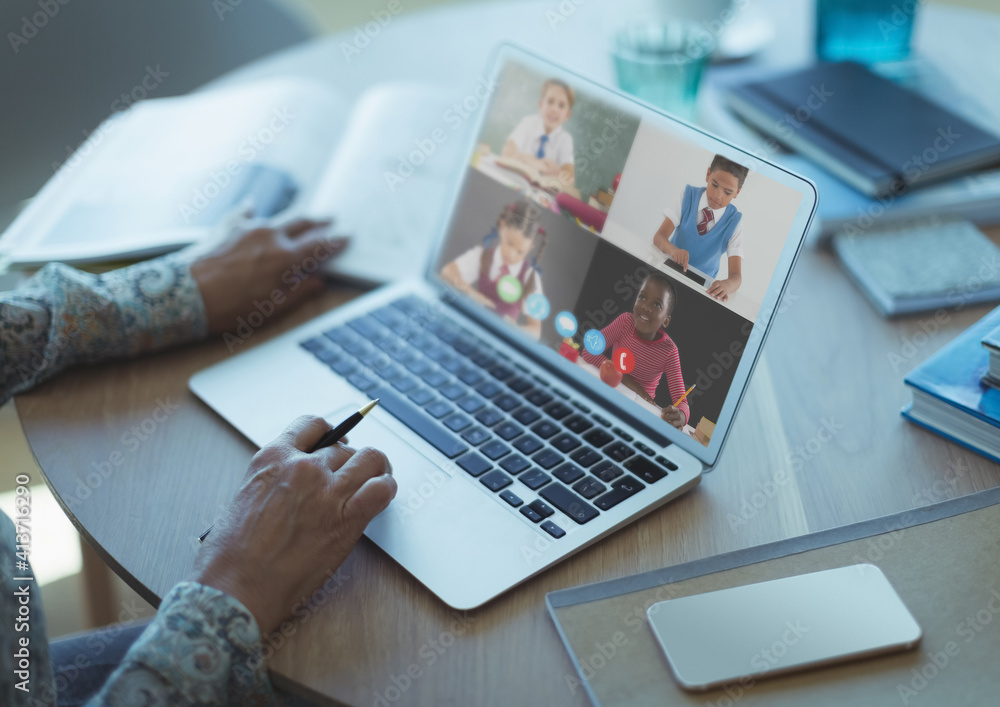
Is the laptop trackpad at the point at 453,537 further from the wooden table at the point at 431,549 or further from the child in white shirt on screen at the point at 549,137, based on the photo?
the child in white shirt on screen at the point at 549,137

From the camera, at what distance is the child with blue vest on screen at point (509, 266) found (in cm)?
87

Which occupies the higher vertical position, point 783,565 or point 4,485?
point 783,565

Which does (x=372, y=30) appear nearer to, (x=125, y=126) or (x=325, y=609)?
(x=125, y=126)

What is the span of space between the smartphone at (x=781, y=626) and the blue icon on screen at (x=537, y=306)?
35 centimetres

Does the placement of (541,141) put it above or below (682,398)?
above

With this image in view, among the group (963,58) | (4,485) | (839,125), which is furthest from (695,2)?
(4,485)

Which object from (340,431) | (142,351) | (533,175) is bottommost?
(142,351)

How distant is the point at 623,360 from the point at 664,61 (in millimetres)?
594

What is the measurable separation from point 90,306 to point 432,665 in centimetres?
58

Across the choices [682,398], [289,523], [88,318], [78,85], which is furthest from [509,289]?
[78,85]

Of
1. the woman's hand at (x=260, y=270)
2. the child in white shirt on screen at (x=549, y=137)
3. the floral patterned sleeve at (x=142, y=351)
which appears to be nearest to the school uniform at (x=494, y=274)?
the child in white shirt on screen at (x=549, y=137)

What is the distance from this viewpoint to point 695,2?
51.7 inches

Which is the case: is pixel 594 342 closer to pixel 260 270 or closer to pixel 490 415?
pixel 490 415

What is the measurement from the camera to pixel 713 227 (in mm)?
721
